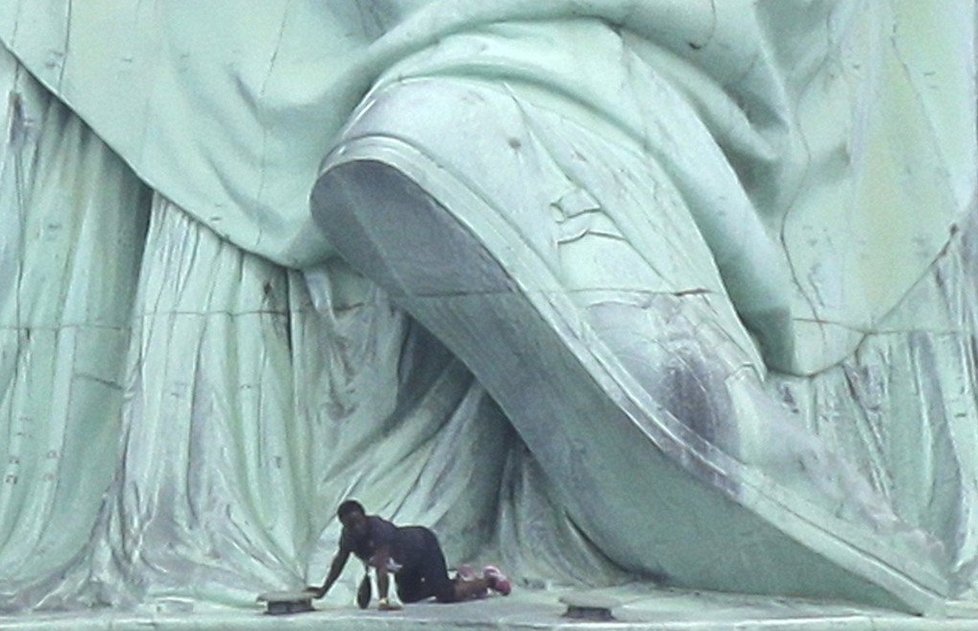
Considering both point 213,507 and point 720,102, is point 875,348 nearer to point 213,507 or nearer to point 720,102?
point 720,102

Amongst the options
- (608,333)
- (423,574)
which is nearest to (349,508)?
(423,574)

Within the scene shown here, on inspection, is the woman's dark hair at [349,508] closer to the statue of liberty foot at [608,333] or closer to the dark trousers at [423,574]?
the dark trousers at [423,574]

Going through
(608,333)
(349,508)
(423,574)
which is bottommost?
(423,574)

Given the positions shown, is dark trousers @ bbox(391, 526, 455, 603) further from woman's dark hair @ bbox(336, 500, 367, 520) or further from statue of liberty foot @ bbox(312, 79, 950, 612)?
statue of liberty foot @ bbox(312, 79, 950, 612)

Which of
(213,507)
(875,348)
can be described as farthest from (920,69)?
(213,507)

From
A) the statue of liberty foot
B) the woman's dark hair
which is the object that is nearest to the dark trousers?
the woman's dark hair

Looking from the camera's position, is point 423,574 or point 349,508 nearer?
point 349,508

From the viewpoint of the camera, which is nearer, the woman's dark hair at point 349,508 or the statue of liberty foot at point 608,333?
the woman's dark hair at point 349,508

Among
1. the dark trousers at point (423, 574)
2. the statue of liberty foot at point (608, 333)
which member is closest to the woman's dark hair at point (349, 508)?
the dark trousers at point (423, 574)

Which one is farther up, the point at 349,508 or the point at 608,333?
A: the point at 608,333

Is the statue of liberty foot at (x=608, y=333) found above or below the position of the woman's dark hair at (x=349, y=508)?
above

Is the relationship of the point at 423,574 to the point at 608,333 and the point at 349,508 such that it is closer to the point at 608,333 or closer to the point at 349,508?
the point at 349,508
